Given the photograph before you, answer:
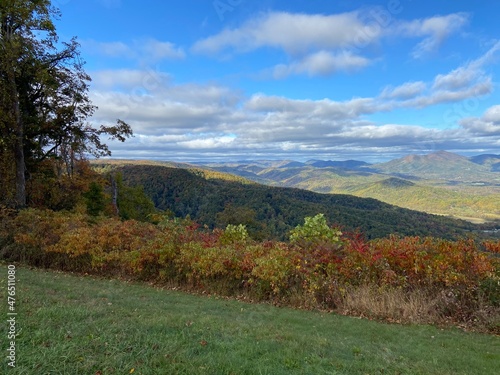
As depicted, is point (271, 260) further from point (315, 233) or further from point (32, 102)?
point (32, 102)

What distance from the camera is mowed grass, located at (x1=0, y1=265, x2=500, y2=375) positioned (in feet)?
11.0

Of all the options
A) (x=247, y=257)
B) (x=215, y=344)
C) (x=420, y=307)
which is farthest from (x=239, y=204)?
(x=215, y=344)

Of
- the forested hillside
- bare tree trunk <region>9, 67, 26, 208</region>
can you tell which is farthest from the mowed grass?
the forested hillside

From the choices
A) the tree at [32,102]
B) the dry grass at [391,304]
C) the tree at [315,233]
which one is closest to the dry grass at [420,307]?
the dry grass at [391,304]

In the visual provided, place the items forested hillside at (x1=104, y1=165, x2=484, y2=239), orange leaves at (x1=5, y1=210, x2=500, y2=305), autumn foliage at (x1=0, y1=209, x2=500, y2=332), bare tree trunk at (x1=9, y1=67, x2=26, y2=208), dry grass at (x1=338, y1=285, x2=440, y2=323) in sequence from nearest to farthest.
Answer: dry grass at (x1=338, y1=285, x2=440, y2=323) → autumn foliage at (x1=0, y1=209, x2=500, y2=332) → orange leaves at (x1=5, y1=210, x2=500, y2=305) → bare tree trunk at (x1=9, y1=67, x2=26, y2=208) → forested hillside at (x1=104, y1=165, x2=484, y2=239)

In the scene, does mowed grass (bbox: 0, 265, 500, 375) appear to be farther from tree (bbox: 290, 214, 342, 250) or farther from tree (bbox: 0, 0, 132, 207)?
tree (bbox: 0, 0, 132, 207)

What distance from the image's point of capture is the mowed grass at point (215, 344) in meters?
3.35

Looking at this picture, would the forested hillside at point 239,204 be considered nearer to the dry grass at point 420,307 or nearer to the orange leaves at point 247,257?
the orange leaves at point 247,257

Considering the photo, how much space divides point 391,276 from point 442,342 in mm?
2191

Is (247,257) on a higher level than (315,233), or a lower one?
lower

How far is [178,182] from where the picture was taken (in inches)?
4048

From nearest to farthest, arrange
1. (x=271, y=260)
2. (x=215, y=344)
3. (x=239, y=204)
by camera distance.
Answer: (x=215, y=344)
(x=271, y=260)
(x=239, y=204)

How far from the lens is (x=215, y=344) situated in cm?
406

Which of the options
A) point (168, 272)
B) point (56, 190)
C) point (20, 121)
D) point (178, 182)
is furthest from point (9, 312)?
point (178, 182)
